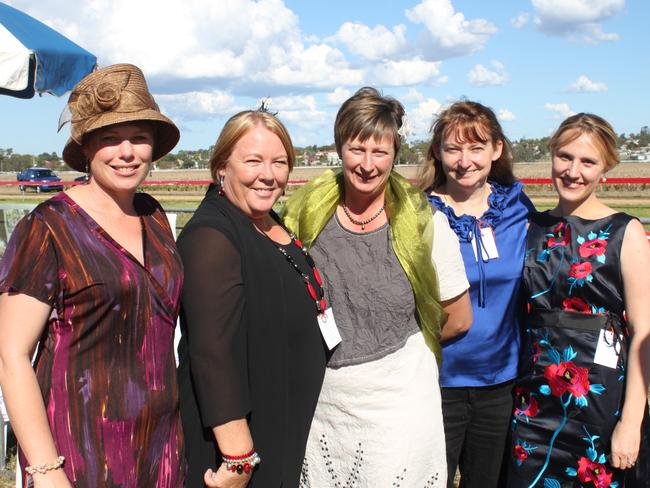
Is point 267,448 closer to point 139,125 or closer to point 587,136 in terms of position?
point 139,125

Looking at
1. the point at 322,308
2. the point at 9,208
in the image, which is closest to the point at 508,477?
the point at 322,308

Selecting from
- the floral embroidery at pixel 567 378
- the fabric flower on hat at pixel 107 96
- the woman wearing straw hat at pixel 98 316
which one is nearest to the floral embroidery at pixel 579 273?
the floral embroidery at pixel 567 378

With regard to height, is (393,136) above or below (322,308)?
above

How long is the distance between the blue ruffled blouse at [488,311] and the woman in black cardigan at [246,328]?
2.64 ft

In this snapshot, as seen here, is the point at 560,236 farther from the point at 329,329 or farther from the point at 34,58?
the point at 34,58

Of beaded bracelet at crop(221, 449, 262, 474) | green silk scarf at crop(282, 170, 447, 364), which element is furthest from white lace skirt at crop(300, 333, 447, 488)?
beaded bracelet at crop(221, 449, 262, 474)

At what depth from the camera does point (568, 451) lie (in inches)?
101

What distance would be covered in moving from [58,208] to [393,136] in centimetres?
124

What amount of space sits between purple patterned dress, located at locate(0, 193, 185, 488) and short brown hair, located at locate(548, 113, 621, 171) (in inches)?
68.1

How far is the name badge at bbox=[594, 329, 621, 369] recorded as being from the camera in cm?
246

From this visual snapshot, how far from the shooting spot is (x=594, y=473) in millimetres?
2506

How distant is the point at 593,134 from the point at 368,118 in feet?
3.29

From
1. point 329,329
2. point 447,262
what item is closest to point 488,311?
point 447,262

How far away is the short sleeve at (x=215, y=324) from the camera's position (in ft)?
6.09
